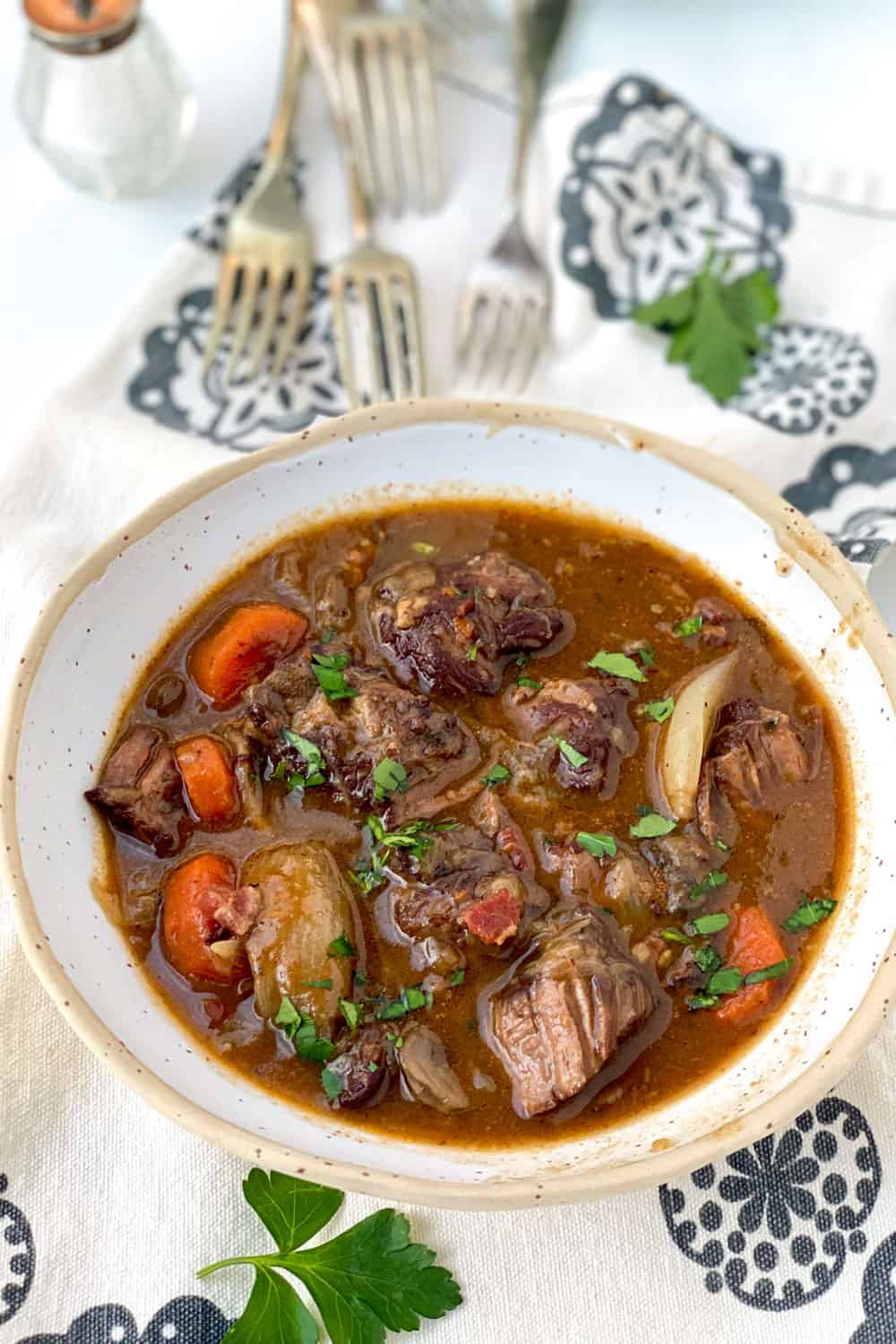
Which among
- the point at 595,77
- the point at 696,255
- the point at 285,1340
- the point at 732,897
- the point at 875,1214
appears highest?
the point at 595,77

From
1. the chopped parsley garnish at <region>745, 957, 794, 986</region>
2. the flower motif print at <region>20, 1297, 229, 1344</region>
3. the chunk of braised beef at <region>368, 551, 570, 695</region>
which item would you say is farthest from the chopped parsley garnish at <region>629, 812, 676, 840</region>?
the flower motif print at <region>20, 1297, 229, 1344</region>

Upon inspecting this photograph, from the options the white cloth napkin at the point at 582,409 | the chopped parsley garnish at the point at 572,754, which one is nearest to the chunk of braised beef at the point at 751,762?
the chopped parsley garnish at the point at 572,754

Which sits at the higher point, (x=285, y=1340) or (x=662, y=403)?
(x=662, y=403)

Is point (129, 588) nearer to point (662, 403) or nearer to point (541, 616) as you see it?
point (541, 616)

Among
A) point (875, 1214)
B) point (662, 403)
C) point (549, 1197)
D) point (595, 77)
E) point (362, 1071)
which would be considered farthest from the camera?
point (595, 77)

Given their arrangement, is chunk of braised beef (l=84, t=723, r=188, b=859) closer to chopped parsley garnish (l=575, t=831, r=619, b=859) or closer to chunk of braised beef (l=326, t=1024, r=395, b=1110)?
chunk of braised beef (l=326, t=1024, r=395, b=1110)

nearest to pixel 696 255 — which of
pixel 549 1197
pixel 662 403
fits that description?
pixel 662 403

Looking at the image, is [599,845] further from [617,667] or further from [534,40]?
[534,40]

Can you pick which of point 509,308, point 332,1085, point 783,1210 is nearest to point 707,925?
point 783,1210
